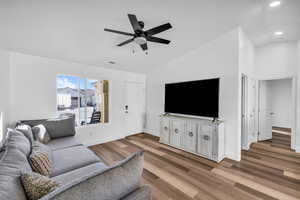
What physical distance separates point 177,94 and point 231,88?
1.36m

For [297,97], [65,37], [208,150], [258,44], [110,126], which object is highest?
[258,44]

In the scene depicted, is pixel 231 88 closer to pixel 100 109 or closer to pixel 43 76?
pixel 100 109

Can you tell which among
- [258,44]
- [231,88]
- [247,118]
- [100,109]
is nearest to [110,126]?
[100,109]

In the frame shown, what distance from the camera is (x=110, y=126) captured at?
4242 millimetres

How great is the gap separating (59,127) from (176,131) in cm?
278

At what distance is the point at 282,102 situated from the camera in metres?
5.55

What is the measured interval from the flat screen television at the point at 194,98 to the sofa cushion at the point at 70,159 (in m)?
2.54

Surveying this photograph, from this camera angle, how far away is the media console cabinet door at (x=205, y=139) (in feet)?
9.77

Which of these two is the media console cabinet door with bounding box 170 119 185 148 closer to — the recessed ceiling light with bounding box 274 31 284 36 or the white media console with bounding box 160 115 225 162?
the white media console with bounding box 160 115 225 162

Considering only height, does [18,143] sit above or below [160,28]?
Answer: below

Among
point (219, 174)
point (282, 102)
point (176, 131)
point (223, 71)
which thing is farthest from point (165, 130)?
point (282, 102)

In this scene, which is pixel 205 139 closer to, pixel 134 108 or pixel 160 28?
pixel 160 28

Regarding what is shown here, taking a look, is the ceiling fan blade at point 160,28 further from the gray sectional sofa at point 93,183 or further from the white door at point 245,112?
the white door at point 245,112

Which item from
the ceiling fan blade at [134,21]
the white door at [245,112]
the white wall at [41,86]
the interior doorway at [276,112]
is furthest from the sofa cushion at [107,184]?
the interior doorway at [276,112]
